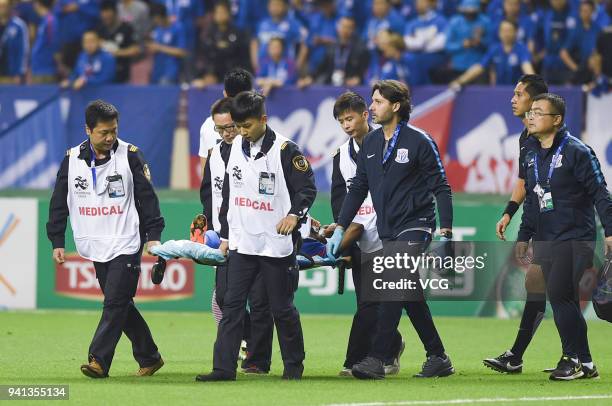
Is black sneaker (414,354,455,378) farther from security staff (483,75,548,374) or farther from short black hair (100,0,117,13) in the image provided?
short black hair (100,0,117,13)

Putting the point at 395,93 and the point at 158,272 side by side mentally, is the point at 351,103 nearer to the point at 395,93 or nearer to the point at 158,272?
the point at 395,93

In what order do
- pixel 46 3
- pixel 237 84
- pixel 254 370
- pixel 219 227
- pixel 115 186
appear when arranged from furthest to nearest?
pixel 46 3, pixel 237 84, pixel 219 227, pixel 254 370, pixel 115 186

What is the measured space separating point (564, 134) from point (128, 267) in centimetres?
332

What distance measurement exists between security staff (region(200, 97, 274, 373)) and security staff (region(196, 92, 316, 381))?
0.86 ft

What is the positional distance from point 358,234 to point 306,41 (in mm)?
8842

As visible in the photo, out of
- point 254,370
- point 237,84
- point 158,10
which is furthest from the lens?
point 158,10

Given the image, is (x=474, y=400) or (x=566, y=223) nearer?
(x=474, y=400)

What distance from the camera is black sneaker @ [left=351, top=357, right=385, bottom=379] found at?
30.9ft

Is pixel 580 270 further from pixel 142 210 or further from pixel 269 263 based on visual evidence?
pixel 142 210

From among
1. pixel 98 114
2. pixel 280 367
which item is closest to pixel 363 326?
pixel 280 367

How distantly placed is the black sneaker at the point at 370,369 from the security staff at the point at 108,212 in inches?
69.0

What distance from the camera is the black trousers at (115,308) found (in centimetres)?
948

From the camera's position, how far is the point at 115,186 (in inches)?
380

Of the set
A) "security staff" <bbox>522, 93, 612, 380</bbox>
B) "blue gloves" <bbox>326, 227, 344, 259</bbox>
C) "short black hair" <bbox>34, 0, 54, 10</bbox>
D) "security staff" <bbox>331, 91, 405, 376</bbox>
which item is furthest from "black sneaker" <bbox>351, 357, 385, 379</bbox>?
"short black hair" <bbox>34, 0, 54, 10</bbox>
